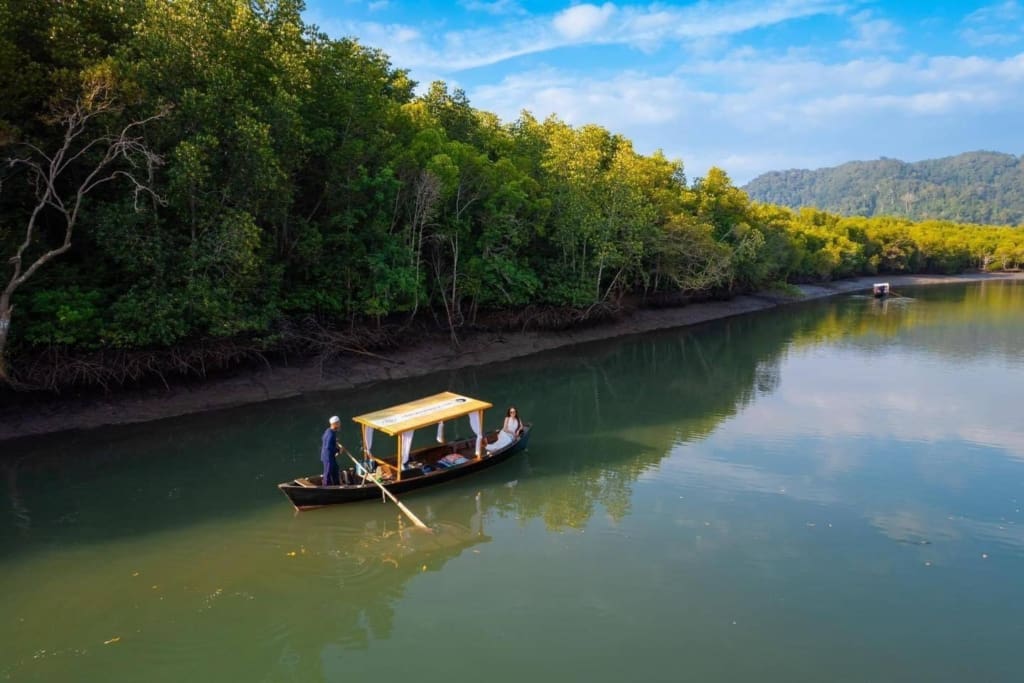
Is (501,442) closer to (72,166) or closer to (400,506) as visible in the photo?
(400,506)

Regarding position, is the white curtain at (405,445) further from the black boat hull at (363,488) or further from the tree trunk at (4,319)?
the tree trunk at (4,319)

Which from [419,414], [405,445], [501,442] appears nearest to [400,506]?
[405,445]

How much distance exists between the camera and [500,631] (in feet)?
31.0

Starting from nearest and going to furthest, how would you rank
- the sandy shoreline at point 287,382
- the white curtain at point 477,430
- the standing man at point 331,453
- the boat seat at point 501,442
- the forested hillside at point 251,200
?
the standing man at point 331,453, the white curtain at point 477,430, the boat seat at point 501,442, the forested hillside at point 251,200, the sandy shoreline at point 287,382

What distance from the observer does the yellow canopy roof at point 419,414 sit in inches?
558

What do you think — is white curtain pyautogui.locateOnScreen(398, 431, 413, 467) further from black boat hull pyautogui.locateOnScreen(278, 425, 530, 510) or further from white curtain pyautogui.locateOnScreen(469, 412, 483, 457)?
white curtain pyautogui.locateOnScreen(469, 412, 483, 457)

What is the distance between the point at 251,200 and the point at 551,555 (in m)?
14.8

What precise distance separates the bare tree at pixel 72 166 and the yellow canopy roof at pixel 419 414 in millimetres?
8652

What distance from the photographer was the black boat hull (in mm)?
12891

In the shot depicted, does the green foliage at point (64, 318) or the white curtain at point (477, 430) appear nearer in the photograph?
the white curtain at point (477, 430)

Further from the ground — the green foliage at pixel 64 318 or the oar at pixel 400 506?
the green foliage at pixel 64 318

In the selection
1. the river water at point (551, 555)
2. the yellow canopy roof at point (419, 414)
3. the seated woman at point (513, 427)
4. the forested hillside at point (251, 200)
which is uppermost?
the forested hillside at point (251, 200)

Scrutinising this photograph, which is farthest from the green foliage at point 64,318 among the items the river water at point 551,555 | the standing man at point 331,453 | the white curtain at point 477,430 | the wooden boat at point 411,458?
the white curtain at point 477,430

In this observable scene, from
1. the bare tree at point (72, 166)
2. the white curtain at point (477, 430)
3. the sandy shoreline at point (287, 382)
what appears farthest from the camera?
the sandy shoreline at point (287, 382)
